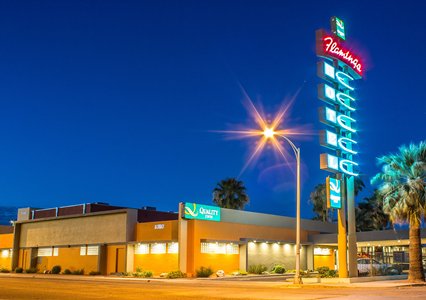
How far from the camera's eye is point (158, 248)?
48281 millimetres

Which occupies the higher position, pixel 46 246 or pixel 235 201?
pixel 235 201

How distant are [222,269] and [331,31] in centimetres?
2310

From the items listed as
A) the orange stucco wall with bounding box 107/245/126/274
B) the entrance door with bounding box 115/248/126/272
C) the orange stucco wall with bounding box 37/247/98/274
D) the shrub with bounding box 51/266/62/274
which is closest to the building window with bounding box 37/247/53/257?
the orange stucco wall with bounding box 37/247/98/274

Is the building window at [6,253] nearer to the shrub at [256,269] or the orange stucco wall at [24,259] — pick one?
the orange stucco wall at [24,259]

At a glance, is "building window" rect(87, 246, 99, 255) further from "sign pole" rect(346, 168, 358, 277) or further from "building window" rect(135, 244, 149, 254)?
"sign pole" rect(346, 168, 358, 277)

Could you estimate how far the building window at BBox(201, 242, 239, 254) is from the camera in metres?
47.7

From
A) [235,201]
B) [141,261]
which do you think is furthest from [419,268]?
[235,201]

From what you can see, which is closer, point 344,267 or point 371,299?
point 371,299

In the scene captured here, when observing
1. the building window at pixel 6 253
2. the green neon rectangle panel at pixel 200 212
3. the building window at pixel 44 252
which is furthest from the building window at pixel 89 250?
the building window at pixel 6 253

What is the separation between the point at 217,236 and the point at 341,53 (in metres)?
20.0

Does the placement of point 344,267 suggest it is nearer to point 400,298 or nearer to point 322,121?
point 322,121

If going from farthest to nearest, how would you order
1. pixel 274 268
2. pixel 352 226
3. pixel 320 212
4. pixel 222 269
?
pixel 320 212, pixel 274 268, pixel 222 269, pixel 352 226

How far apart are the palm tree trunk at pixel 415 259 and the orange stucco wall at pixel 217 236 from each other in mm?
18241

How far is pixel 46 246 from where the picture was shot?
60188 mm
